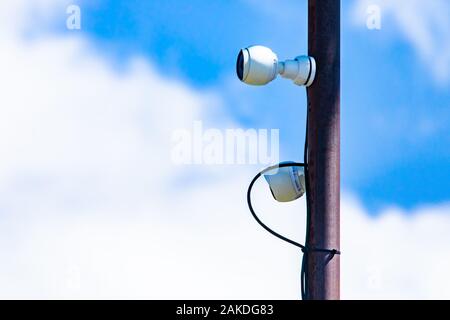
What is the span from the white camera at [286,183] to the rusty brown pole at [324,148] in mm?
102

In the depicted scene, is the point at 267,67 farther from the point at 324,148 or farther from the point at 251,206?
the point at 251,206

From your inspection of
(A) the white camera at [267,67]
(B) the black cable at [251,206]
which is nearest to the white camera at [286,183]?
(B) the black cable at [251,206]

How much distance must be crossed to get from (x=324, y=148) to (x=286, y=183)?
0.28 metres

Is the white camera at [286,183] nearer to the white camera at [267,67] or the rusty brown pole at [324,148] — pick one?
the rusty brown pole at [324,148]

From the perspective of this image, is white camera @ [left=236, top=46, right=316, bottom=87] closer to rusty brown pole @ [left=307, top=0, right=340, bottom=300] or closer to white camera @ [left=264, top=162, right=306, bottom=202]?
rusty brown pole @ [left=307, top=0, right=340, bottom=300]

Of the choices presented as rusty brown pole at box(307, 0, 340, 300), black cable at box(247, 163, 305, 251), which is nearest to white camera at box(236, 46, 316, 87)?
rusty brown pole at box(307, 0, 340, 300)

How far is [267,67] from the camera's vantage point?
5703 mm

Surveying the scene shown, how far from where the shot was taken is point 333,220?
5.66m

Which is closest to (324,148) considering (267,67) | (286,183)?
(286,183)

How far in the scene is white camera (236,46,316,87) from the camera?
18.7 ft

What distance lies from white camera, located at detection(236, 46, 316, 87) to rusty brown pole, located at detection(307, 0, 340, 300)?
76 mm
